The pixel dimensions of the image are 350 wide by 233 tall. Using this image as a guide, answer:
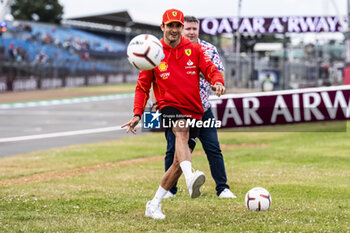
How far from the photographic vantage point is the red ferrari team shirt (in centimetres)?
619

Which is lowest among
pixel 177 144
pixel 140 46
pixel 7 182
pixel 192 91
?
pixel 7 182

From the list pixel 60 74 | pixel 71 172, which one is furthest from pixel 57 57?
pixel 71 172

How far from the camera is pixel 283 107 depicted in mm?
19062

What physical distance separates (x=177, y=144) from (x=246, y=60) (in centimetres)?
2129

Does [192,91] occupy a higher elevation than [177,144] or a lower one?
higher

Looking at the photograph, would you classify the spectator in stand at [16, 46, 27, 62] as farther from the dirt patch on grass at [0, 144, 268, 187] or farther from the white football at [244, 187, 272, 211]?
the white football at [244, 187, 272, 211]

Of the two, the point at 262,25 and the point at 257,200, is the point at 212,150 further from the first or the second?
the point at 262,25

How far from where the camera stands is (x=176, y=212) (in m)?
6.66

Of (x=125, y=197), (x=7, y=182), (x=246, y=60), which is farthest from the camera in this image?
(x=246, y=60)

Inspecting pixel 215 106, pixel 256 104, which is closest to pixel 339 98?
pixel 256 104

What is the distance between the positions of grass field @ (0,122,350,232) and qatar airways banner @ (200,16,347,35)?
1075cm

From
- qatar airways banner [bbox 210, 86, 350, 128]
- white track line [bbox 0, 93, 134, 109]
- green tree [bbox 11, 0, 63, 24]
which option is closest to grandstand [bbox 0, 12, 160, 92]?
white track line [bbox 0, 93, 134, 109]

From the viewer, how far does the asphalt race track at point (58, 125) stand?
1764 cm

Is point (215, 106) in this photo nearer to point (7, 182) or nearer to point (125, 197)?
point (7, 182)
